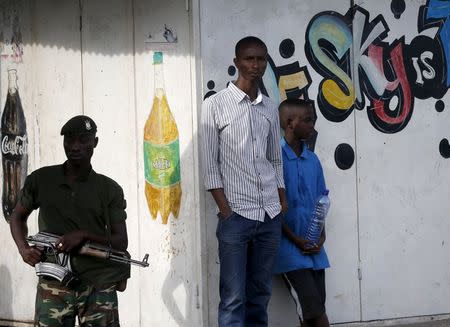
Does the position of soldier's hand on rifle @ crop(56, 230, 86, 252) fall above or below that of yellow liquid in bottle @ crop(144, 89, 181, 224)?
below

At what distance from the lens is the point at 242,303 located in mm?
6090

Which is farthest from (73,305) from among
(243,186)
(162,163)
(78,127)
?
(162,163)

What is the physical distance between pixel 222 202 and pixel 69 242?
1228 millimetres

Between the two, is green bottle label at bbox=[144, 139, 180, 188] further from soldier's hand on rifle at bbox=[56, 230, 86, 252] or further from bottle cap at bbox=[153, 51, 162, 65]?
soldier's hand on rifle at bbox=[56, 230, 86, 252]

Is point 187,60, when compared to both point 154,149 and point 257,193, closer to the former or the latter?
point 154,149

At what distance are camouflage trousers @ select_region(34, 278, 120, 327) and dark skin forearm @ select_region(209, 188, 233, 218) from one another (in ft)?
3.27

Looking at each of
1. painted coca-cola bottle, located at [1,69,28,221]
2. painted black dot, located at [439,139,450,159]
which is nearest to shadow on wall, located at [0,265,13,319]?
painted coca-cola bottle, located at [1,69,28,221]

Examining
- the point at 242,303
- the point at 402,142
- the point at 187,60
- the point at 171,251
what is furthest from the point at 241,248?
the point at 402,142

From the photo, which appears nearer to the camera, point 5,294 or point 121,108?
point 121,108

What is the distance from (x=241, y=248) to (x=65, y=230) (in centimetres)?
127

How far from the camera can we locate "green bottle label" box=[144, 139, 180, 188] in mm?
6824

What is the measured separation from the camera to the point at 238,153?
6102 millimetres

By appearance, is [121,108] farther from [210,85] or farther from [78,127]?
[78,127]

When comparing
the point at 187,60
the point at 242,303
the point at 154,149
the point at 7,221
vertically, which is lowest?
the point at 242,303
